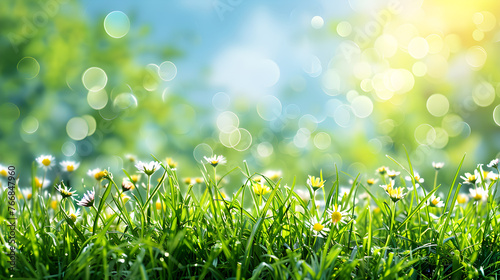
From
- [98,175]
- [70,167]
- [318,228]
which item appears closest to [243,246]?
[318,228]

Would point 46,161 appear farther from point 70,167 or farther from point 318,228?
Answer: point 318,228

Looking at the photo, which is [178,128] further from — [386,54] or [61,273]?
[61,273]

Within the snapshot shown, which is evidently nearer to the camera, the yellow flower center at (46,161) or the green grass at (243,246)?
the green grass at (243,246)

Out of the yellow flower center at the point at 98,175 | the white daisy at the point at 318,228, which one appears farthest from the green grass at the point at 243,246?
the yellow flower center at the point at 98,175

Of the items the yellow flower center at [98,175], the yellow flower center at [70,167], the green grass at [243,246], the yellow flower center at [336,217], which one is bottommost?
the green grass at [243,246]

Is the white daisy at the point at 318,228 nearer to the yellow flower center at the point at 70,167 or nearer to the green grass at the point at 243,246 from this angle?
the green grass at the point at 243,246

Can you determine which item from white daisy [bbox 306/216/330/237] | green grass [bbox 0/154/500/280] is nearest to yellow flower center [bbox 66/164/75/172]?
green grass [bbox 0/154/500/280]

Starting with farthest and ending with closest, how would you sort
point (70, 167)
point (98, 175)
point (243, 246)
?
1. point (70, 167)
2. point (98, 175)
3. point (243, 246)

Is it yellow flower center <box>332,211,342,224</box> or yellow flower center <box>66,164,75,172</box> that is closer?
yellow flower center <box>332,211,342,224</box>

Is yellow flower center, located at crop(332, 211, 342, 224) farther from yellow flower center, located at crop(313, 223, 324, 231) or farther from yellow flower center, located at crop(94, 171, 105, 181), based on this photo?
yellow flower center, located at crop(94, 171, 105, 181)

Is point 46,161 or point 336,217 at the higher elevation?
point 46,161

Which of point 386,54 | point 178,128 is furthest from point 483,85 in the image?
point 178,128
